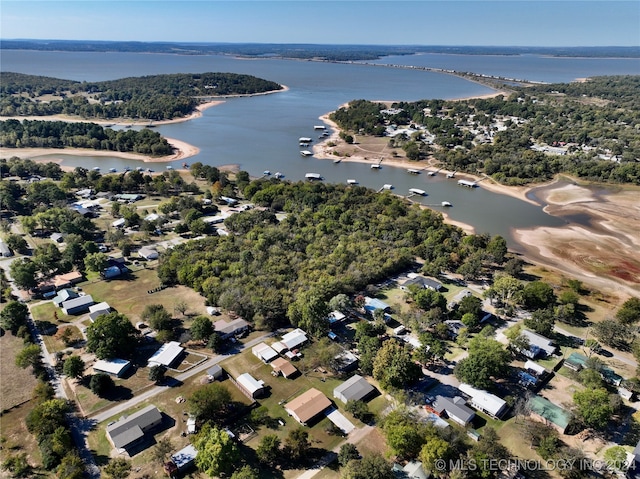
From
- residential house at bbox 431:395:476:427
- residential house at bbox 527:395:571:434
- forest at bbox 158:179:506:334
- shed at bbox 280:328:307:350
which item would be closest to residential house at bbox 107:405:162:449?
shed at bbox 280:328:307:350

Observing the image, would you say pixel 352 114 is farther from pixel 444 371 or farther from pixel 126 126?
pixel 444 371

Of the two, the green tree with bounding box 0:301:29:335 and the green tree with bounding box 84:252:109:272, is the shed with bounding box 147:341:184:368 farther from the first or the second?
the green tree with bounding box 84:252:109:272

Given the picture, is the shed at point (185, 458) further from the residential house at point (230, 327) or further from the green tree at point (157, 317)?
the green tree at point (157, 317)

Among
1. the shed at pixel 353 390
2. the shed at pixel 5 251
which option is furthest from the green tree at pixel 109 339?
the shed at pixel 5 251

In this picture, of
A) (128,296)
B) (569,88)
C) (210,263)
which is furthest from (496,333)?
(569,88)

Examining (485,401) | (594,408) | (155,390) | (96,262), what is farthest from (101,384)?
(594,408)

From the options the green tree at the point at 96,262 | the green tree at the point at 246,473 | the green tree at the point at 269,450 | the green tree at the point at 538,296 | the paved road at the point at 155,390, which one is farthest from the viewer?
the green tree at the point at 96,262
